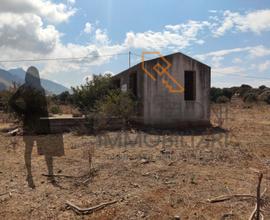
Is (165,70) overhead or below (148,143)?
overhead

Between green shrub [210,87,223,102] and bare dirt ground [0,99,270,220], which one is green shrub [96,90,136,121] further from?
green shrub [210,87,223,102]

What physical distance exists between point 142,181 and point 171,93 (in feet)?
26.6

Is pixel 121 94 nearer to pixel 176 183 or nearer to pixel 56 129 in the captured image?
pixel 56 129

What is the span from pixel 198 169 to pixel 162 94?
23.3 ft

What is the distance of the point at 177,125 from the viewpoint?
12.9 meters

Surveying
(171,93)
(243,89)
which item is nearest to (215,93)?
(243,89)

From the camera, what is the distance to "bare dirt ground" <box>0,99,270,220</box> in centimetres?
391

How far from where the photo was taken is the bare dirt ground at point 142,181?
391 cm

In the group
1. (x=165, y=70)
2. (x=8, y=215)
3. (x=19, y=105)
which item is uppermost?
(x=165, y=70)

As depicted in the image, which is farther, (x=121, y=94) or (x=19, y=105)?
(x=121, y=94)

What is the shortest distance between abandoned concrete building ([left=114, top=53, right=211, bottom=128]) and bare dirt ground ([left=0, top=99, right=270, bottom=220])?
4084mm

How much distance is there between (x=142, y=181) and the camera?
5.09 metres

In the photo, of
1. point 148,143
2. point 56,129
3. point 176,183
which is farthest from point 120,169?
point 56,129
